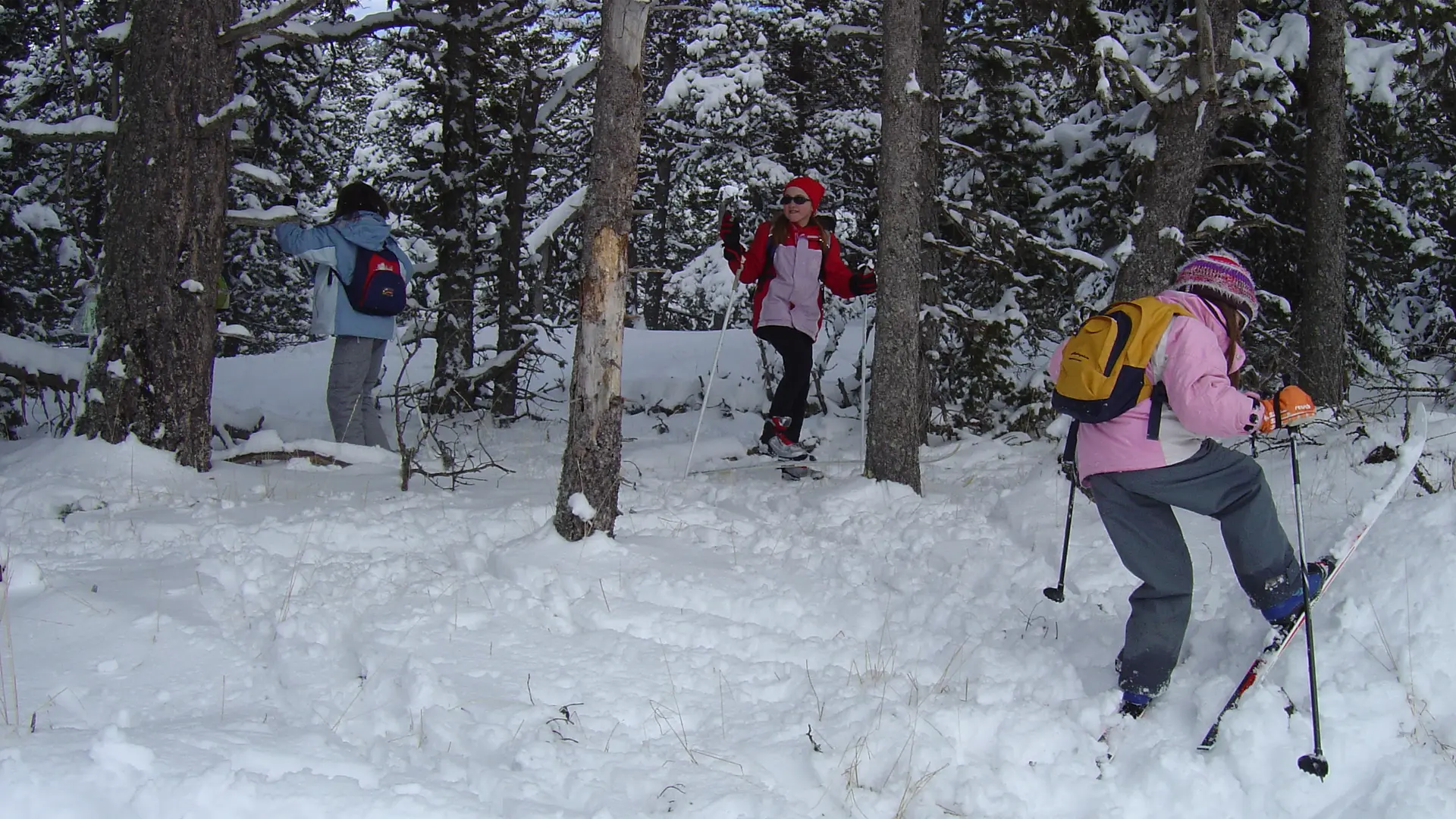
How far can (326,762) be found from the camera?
277 centimetres

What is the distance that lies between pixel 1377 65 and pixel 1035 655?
818 cm

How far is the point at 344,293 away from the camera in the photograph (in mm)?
7242

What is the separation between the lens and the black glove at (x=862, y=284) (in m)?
7.58

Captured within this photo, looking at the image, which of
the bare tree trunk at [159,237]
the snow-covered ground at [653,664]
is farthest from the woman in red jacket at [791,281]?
the bare tree trunk at [159,237]

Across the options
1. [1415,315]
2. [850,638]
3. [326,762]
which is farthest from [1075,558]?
[1415,315]

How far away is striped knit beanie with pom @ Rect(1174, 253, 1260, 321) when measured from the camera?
3.72 m

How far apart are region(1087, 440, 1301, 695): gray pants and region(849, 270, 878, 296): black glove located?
404 centimetres

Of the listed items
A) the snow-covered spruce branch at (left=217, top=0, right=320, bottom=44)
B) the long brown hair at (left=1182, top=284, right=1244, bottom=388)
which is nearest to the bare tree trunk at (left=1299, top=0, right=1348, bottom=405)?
the long brown hair at (left=1182, top=284, right=1244, bottom=388)

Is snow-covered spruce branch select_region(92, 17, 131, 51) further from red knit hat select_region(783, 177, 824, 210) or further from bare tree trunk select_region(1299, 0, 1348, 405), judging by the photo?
bare tree trunk select_region(1299, 0, 1348, 405)

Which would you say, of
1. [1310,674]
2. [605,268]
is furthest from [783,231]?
[1310,674]

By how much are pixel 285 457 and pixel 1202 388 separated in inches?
247

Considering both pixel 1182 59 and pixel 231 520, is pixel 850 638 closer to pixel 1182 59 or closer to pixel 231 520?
pixel 231 520

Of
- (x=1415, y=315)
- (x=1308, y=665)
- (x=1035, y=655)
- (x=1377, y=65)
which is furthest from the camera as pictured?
(x=1415, y=315)

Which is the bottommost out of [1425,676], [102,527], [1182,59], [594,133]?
[102,527]
